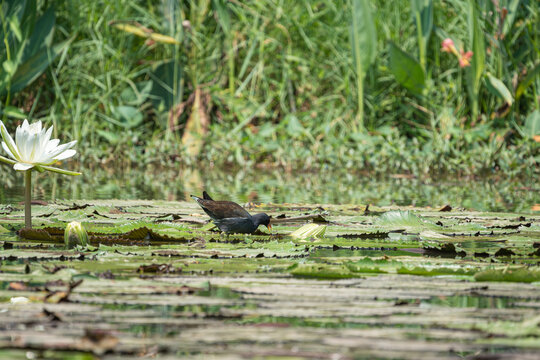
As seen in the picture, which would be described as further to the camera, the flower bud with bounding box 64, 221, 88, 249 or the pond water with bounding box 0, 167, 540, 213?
the pond water with bounding box 0, 167, 540, 213

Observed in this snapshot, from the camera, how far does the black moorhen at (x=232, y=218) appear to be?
278 cm

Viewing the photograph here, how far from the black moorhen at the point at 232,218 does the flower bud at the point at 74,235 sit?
0.57m

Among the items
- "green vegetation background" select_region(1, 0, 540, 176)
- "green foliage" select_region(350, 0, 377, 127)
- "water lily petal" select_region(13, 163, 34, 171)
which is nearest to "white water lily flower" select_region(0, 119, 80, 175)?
"water lily petal" select_region(13, 163, 34, 171)

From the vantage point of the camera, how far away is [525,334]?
1.32 m

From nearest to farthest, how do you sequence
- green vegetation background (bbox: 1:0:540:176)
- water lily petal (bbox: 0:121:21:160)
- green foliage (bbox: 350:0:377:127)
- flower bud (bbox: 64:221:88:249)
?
flower bud (bbox: 64:221:88:249) → water lily petal (bbox: 0:121:21:160) → green vegetation background (bbox: 1:0:540:176) → green foliage (bbox: 350:0:377:127)

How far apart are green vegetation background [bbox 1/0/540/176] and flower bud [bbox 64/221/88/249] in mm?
5072

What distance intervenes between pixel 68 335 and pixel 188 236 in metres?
1.42

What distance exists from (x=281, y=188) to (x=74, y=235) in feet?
11.2

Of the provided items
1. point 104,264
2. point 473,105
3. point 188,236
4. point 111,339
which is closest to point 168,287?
point 104,264

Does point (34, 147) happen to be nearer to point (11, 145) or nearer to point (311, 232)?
point (11, 145)

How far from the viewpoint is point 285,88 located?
8938 millimetres

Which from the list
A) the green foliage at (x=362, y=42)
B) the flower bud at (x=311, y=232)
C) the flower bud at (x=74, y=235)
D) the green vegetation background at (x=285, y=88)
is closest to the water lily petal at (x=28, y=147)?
the flower bud at (x=74, y=235)

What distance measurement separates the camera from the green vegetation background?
7523 millimetres

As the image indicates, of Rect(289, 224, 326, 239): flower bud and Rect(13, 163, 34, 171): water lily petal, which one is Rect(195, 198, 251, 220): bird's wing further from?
Rect(13, 163, 34, 171): water lily petal
